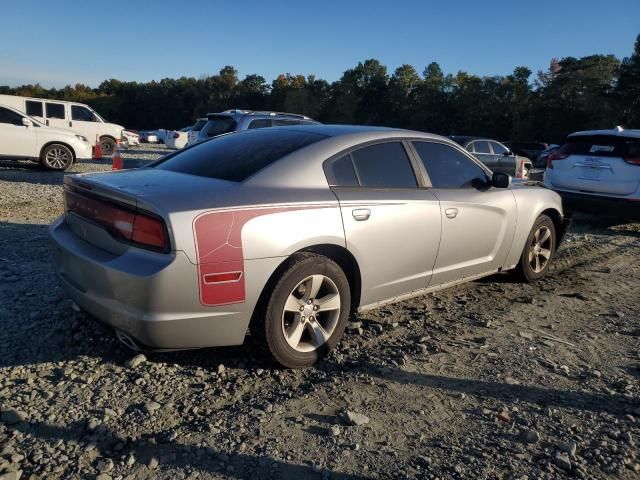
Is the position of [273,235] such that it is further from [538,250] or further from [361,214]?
[538,250]

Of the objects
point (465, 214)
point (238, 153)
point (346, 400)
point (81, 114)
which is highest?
point (81, 114)

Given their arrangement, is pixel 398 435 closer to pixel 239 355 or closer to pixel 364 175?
pixel 239 355

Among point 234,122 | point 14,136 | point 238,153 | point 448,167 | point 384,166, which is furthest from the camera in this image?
point 14,136

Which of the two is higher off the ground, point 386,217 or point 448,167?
point 448,167

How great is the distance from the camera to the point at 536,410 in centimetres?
288

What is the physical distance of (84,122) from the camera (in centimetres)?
1788

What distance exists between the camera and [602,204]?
7836mm

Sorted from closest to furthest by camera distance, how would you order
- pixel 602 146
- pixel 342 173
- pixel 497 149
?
1. pixel 342 173
2. pixel 602 146
3. pixel 497 149

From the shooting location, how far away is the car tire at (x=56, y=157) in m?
12.8

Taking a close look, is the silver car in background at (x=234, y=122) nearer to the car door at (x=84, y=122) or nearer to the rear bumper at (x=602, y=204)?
the rear bumper at (x=602, y=204)

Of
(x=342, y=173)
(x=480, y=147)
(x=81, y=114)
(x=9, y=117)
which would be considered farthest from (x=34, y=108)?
(x=342, y=173)

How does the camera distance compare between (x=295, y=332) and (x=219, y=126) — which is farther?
(x=219, y=126)

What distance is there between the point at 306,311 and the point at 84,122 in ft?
56.4

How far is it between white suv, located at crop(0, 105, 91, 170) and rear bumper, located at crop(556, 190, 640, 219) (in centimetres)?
1124
